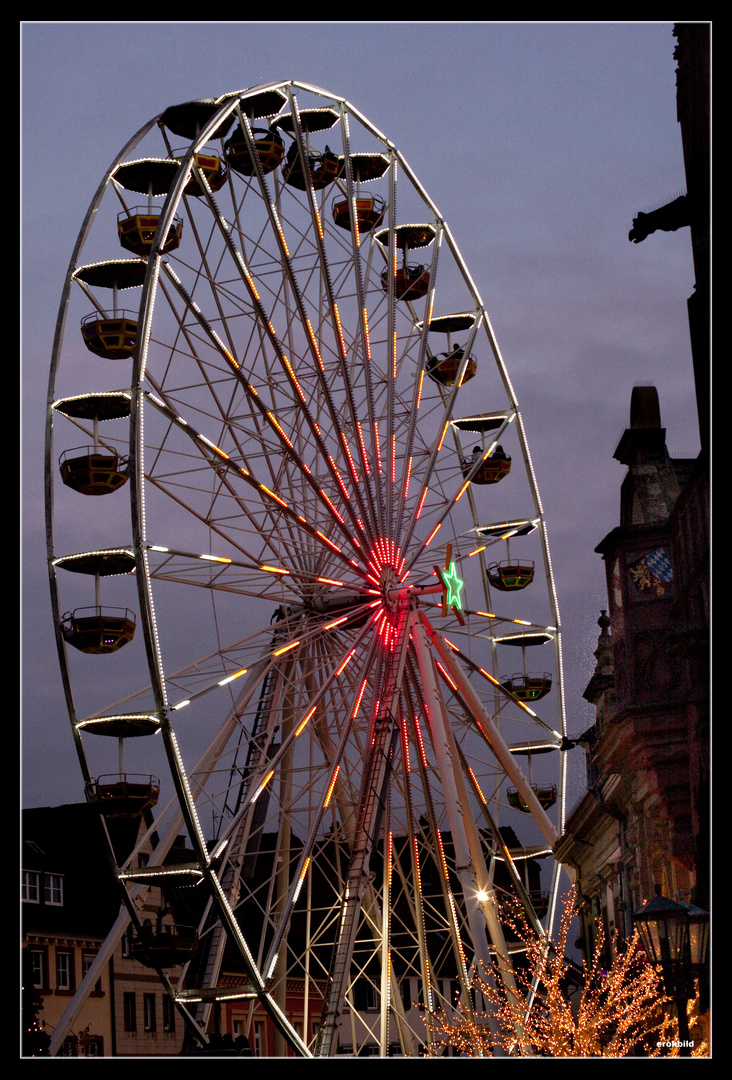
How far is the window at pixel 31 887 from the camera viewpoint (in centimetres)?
4492

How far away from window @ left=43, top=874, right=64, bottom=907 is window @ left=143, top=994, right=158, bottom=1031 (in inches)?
186

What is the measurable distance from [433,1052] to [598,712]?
2948 centimetres

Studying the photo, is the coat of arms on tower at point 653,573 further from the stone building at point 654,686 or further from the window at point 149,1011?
the window at point 149,1011

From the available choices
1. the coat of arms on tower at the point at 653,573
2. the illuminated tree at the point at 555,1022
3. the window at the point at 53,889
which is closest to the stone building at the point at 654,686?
the coat of arms on tower at the point at 653,573

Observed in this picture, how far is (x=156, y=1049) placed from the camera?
4869 cm

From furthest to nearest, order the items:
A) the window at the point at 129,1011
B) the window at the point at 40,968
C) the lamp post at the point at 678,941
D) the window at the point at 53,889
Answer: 1. the window at the point at 129,1011
2. the window at the point at 53,889
3. the window at the point at 40,968
4. the lamp post at the point at 678,941

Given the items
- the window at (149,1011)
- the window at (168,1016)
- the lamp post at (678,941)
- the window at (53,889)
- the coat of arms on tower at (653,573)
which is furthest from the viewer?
the window at (168,1016)

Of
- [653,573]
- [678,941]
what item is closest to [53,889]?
[653,573]

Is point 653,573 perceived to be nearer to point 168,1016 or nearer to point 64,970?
point 64,970

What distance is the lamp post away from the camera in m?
19.8

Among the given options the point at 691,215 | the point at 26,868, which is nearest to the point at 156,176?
the point at 691,215

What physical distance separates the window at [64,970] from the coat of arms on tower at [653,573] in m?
18.2

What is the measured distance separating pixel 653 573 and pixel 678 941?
20.9m
